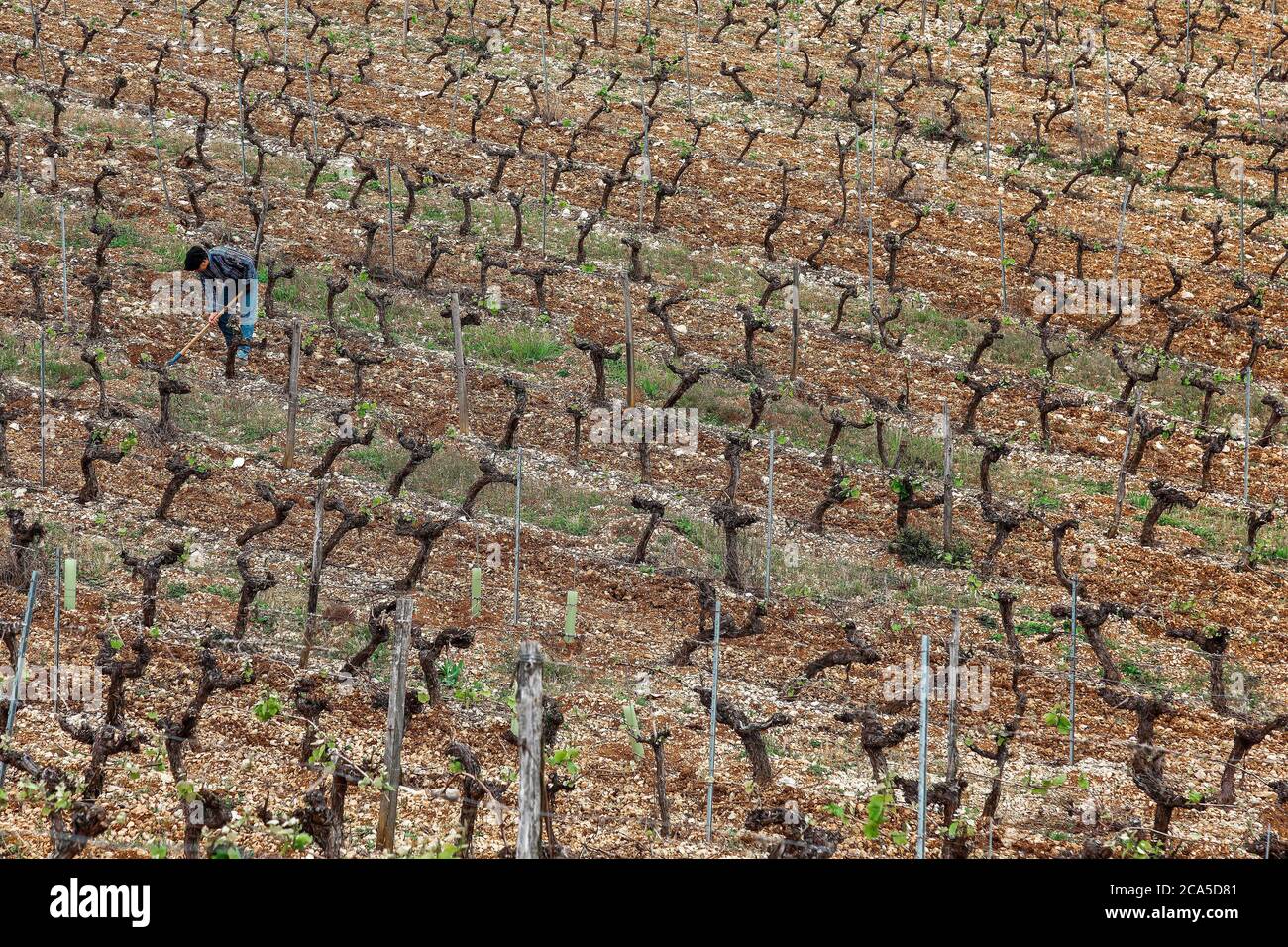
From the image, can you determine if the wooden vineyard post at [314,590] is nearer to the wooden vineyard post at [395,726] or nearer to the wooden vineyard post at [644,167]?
the wooden vineyard post at [395,726]

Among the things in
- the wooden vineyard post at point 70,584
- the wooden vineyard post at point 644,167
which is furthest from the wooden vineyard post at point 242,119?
the wooden vineyard post at point 70,584

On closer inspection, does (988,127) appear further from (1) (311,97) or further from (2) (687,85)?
(1) (311,97)

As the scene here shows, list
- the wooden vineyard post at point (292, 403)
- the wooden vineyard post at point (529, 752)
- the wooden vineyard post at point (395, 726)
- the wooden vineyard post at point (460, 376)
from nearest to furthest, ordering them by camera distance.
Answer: the wooden vineyard post at point (529, 752) < the wooden vineyard post at point (395, 726) < the wooden vineyard post at point (292, 403) < the wooden vineyard post at point (460, 376)

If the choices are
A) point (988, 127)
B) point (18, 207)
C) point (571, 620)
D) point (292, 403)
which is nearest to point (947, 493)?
point (571, 620)

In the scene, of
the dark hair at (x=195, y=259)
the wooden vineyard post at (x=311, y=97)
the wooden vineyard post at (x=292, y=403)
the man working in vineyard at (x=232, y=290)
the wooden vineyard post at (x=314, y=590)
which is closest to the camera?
the wooden vineyard post at (x=314, y=590)

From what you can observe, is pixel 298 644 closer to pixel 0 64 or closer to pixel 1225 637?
pixel 1225 637

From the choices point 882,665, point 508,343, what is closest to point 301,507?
point 508,343

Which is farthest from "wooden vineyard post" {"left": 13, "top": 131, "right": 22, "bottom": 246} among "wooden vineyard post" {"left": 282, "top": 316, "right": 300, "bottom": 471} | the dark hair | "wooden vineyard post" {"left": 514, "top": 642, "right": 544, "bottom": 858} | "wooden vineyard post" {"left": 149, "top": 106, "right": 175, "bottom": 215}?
"wooden vineyard post" {"left": 514, "top": 642, "right": 544, "bottom": 858}
